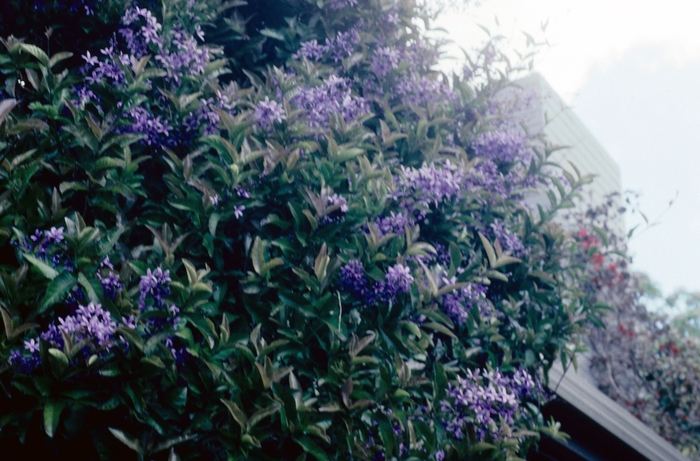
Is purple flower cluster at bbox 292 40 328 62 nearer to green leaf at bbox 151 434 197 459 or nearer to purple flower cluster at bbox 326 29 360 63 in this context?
purple flower cluster at bbox 326 29 360 63

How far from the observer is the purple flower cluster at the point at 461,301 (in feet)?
7.67

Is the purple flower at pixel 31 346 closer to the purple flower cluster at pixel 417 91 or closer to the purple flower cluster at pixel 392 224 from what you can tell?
the purple flower cluster at pixel 392 224

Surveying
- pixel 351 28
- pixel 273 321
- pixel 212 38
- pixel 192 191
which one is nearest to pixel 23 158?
pixel 192 191

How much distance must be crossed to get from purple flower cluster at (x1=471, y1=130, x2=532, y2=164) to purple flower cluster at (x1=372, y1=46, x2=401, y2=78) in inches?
28.0

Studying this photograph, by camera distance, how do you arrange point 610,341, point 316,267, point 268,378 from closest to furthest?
point 268,378, point 316,267, point 610,341

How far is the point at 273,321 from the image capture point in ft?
6.45

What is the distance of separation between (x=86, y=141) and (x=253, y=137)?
698 mm

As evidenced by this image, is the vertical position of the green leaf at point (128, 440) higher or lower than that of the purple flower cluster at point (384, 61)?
lower

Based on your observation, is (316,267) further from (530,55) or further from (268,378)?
(530,55)

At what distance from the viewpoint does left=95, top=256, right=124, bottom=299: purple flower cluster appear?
169cm

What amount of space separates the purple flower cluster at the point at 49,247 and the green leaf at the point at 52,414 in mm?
425

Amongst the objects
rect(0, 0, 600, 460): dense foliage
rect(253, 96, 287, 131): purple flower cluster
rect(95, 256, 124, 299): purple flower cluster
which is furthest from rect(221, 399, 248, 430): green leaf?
rect(253, 96, 287, 131): purple flower cluster

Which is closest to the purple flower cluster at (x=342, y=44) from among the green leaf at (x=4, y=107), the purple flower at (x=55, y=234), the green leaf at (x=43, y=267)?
the green leaf at (x=4, y=107)

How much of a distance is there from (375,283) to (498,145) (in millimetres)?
1528
